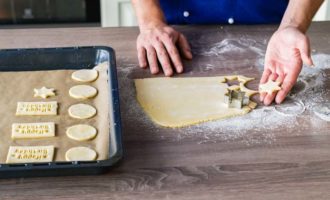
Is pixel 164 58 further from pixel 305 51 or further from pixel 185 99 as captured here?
pixel 305 51

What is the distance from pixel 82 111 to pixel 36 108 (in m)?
0.08

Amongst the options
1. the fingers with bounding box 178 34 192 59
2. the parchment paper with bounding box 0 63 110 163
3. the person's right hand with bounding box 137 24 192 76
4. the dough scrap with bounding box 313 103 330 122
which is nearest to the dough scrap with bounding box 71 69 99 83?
the parchment paper with bounding box 0 63 110 163

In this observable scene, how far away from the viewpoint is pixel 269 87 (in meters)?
1.02

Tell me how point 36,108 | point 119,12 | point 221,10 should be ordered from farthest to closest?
point 119,12, point 221,10, point 36,108

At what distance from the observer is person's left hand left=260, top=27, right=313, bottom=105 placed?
998mm

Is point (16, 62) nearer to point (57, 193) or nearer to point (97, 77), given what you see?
point (97, 77)

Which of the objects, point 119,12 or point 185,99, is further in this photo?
A: point 119,12

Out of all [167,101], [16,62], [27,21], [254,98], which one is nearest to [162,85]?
[167,101]

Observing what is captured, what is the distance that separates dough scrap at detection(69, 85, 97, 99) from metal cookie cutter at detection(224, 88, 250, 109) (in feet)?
0.84

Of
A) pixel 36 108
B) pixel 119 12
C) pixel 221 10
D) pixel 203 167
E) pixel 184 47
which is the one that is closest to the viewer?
pixel 203 167

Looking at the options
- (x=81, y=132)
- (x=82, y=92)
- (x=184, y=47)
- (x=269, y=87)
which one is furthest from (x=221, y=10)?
(x=81, y=132)

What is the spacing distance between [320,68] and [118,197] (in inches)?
23.2

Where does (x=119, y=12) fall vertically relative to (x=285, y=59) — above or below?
below

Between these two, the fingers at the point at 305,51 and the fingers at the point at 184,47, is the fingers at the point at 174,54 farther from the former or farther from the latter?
the fingers at the point at 305,51
